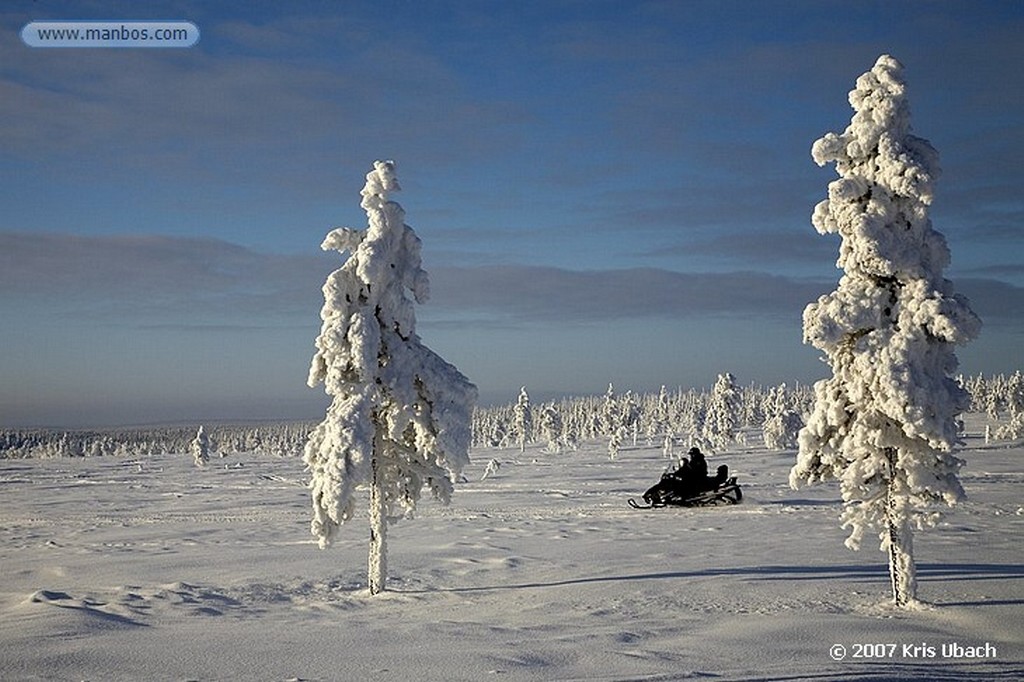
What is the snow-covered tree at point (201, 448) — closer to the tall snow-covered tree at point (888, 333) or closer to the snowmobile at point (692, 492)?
the snowmobile at point (692, 492)

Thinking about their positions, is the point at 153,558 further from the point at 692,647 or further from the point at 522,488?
the point at 522,488

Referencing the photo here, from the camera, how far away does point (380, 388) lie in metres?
19.7

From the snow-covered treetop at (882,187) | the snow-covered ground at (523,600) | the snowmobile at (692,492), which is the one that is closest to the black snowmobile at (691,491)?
the snowmobile at (692,492)

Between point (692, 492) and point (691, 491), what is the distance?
0.06 meters

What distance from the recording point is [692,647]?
13461 mm

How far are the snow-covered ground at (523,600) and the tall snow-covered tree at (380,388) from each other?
2.48m

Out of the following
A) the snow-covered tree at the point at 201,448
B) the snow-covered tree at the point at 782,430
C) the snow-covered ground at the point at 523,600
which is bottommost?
the snow-covered tree at the point at 201,448

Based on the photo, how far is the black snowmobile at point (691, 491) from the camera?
3684cm

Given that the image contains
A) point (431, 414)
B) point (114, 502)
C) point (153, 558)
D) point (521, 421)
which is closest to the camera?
point (431, 414)

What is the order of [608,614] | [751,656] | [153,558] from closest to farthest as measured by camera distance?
[751,656] → [608,614] → [153,558]

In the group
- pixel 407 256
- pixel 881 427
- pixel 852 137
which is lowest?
pixel 881 427

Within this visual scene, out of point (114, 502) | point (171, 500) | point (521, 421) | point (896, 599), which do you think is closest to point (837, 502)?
point (896, 599)

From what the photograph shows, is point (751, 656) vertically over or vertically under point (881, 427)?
under

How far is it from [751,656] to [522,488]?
4163 cm
